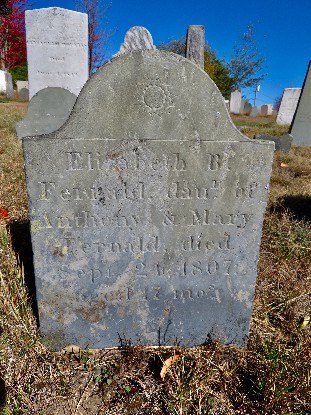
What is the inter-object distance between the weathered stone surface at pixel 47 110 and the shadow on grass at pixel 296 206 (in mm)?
4516

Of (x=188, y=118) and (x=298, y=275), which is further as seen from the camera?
(x=298, y=275)

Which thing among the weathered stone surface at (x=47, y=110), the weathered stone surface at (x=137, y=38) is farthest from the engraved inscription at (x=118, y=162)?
the weathered stone surface at (x=47, y=110)

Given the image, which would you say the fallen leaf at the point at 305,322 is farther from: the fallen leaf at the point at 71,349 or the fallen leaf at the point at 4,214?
the fallen leaf at the point at 4,214

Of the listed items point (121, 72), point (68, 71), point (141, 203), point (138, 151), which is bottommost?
point (141, 203)

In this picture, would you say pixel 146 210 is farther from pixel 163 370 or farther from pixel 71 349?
pixel 71 349

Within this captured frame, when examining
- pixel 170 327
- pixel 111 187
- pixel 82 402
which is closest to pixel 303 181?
pixel 170 327

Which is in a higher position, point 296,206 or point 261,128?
point 261,128

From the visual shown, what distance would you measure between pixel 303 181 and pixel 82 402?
17.3 feet

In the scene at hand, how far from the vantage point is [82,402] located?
6.22 feet

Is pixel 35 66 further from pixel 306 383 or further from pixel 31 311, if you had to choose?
pixel 306 383

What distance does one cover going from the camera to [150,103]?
5.79ft

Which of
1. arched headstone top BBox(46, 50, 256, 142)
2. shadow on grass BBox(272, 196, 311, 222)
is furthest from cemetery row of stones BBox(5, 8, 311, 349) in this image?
shadow on grass BBox(272, 196, 311, 222)

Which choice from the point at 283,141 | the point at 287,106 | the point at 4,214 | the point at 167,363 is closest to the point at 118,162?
the point at 167,363

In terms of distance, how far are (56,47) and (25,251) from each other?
20.3ft
